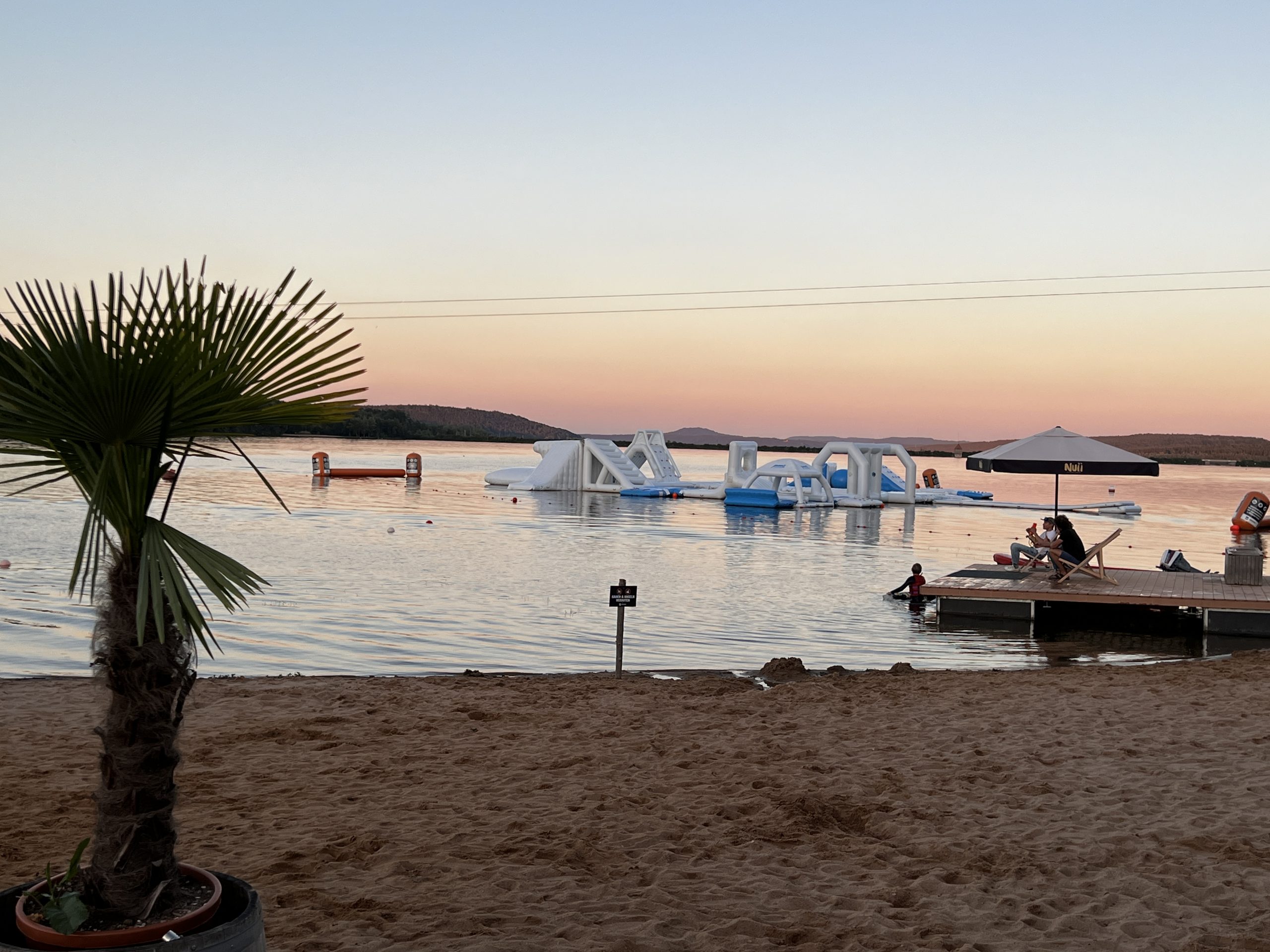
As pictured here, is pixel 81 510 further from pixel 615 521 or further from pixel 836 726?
pixel 836 726

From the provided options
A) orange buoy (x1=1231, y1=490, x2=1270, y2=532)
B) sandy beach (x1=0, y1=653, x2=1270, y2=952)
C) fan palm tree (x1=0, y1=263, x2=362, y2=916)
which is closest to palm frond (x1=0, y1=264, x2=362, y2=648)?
fan palm tree (x1=0, y1=263, x2=362, y2=916)

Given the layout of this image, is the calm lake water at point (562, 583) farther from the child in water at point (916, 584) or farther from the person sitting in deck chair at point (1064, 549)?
the person sitting in deck chair at point (1064, 549)

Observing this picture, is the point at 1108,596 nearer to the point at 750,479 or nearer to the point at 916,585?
the point at 916,585

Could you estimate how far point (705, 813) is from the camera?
5.76 m

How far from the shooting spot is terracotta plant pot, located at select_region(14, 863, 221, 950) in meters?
2.64

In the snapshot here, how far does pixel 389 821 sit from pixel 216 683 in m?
4.54

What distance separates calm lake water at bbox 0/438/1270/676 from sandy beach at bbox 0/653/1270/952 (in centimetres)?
142

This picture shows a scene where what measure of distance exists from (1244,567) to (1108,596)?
282cm

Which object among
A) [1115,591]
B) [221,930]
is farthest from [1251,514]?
[221,930]

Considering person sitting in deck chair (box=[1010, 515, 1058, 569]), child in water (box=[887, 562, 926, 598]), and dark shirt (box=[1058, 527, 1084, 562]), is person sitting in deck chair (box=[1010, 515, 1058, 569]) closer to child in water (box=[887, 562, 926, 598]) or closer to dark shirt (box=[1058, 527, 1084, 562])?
dark shirt (box=[1058, 527, 1084, 562])

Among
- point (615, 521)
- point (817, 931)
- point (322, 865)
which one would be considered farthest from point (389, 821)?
point (615, 521)

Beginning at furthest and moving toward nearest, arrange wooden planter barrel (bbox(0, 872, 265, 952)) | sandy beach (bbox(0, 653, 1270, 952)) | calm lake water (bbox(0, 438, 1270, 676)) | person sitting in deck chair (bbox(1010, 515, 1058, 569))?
person sitting in deck chair (bbox(1010, 515, 1058, 569))
calm lake water (bbox(0, 438, 1270, 676))
sandy beach (bbox(0, 653, 1270, 952))
wooden planter barrel (bbox(0, 872, 265, 952))

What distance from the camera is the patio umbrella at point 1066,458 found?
1692 cm

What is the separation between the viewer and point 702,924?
14.0 feet
